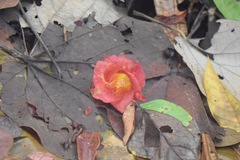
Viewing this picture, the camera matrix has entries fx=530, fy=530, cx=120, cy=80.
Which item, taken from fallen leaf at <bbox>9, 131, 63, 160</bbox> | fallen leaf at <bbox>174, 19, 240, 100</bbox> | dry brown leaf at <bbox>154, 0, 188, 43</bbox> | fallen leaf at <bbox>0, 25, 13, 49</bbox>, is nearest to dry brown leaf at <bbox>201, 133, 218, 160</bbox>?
fallen leaf at <bbox>174, 19, 240, 100</bbox>

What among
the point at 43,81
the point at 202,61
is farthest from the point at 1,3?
the point at 202,61

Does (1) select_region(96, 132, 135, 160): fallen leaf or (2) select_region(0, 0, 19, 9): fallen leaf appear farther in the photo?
(2) select_region(0, 0, 19, 9): fallen leaf

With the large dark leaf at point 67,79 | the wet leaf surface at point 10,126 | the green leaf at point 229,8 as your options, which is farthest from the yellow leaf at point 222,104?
the wet leaf surface at point 10,126

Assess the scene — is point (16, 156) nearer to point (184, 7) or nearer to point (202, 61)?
point (202, 61)

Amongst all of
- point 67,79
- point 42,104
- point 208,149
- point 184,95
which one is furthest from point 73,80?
point 208,149

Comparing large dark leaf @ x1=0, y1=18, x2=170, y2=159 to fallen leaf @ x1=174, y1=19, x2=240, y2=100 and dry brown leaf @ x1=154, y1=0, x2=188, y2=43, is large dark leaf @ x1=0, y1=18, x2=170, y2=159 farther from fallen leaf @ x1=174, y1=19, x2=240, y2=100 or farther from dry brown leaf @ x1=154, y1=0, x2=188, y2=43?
dry brown leaf @ x1=154, y1=0, x2=188, y2=43

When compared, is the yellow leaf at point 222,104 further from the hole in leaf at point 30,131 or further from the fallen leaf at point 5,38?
the fallen leaf at point 5,38

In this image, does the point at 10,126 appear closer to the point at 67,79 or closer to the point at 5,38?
the point at 67,79
